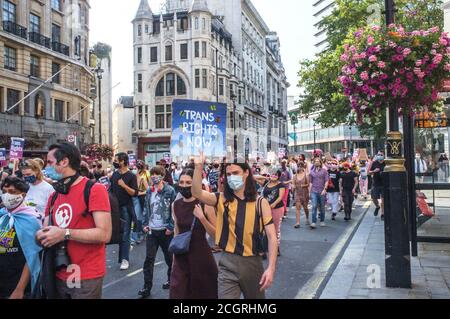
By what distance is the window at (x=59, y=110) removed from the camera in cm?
3866

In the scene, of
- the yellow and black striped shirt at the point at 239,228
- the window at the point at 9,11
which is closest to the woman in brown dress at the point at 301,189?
the yellow and black striped shirt at the point at 239,228

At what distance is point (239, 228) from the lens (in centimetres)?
401

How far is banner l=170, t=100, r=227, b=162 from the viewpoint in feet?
18.5

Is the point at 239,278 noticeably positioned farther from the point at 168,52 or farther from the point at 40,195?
the point at 168,52

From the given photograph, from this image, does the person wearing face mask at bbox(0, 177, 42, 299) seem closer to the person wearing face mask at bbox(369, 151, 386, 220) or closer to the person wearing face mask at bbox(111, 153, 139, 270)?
the person wearing face mask at bbox(111, 153, 139, 270)

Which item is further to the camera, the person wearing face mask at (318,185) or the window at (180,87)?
the window at (180,87)

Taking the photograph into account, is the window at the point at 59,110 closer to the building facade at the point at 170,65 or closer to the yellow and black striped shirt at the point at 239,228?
the building facade at the point at 170,65

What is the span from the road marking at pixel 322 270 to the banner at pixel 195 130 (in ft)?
7.58

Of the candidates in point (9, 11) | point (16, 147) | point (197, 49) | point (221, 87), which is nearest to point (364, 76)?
point (16, 147)

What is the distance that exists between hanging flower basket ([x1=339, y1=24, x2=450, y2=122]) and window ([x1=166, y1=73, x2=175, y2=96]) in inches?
1700

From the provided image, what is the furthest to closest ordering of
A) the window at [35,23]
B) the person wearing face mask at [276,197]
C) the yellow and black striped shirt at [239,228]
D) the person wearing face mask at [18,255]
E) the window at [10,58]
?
the window at [35,23] < the window at [10,58] < the person wearing face mask at [276,197] < the yellow and black striped shirt at [239,228] < the person wearing face mask at [18,255]

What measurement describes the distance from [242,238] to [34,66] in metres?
36.2
